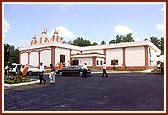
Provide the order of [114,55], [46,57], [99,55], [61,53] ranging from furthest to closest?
[99,55] → [114,55] → [61,53] → [46,57]

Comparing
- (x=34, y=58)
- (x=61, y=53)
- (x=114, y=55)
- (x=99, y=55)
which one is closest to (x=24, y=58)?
(x=34, y=58)

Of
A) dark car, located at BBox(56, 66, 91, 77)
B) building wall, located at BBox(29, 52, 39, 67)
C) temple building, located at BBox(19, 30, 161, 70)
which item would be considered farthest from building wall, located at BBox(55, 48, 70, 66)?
dark car, located at BBox(56, 66, 91, 77)

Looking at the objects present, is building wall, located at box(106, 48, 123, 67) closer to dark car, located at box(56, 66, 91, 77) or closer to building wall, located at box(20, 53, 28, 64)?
building wall, located at box(20, 53, 28, 64)

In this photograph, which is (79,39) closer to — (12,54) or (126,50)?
(12,54)

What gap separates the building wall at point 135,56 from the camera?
41406mm

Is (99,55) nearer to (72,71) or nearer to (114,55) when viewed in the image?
(114,55)

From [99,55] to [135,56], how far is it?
23.1ft

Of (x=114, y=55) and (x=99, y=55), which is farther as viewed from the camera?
(x=99, y=55)

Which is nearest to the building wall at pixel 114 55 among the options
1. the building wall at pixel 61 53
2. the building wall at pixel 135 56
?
the building wall at pixel 135 56

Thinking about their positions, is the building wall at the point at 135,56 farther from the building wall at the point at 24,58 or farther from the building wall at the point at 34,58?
the building wall at the point at 24,58

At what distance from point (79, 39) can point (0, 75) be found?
2703 inches

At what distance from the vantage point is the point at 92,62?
45031 millimetres

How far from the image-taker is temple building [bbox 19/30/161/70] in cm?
4169

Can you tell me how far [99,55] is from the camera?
1810 inches
